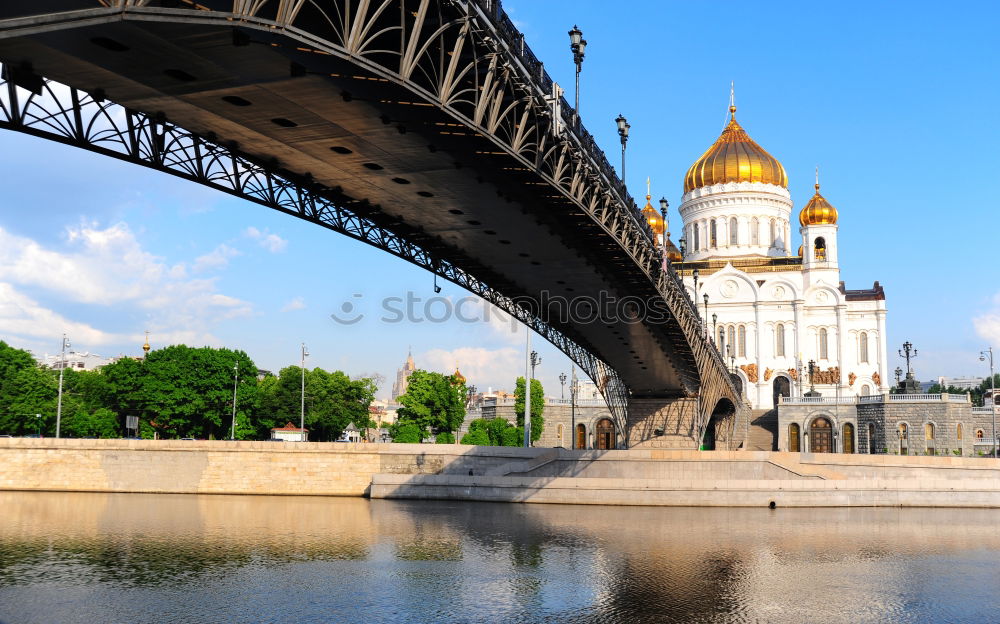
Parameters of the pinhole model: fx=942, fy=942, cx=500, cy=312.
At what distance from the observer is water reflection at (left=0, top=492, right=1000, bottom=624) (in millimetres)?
20156

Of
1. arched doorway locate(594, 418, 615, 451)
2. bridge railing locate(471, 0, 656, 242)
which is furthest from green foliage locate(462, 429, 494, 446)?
bridge railing locate(471, 0, 656, 242)

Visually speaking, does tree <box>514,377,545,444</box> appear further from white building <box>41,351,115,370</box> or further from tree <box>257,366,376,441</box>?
white building <box>41,351,115,370</box>

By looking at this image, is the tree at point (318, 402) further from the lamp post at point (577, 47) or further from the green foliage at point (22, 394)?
the lamp post at point (577, 47)

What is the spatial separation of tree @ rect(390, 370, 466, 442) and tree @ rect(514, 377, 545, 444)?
22.9 ft

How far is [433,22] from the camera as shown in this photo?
726 inches

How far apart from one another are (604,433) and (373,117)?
73066 mm

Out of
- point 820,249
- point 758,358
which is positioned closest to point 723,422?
point 758,358

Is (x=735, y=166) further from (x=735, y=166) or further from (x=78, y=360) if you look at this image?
(x=78, y=360)

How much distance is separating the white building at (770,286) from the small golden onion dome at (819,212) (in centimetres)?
11

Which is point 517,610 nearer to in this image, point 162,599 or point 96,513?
point 162,599

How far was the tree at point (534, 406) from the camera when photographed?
82000mm

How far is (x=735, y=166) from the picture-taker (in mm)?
105562

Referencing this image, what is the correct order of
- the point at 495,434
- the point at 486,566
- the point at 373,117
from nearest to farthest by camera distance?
the point at 373,117 → the point at 486,566 → the point at 495,434

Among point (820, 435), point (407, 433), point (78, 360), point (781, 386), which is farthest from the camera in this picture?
point (78, 360)
